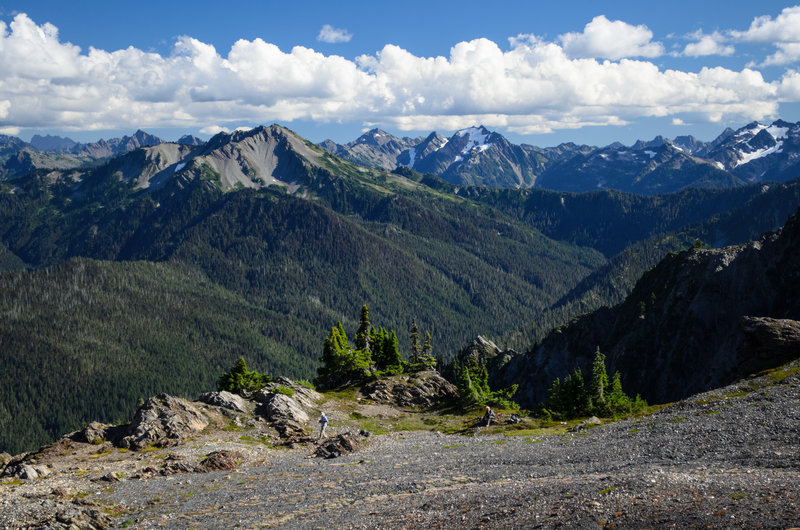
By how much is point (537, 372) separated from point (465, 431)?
122019mm

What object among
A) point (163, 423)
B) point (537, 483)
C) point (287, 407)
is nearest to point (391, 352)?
point (287, 407)

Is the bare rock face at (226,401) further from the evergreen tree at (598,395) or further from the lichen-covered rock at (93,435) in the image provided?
the evergreen tree at (598,395)

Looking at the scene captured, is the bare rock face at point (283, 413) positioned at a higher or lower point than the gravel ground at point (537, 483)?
lower

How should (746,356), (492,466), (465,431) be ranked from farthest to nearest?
(746,356) < (465,431) < (492,466)

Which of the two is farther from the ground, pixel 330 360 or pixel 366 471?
pixel 366 471

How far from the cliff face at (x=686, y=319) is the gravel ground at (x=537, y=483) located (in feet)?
255

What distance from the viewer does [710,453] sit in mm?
37219

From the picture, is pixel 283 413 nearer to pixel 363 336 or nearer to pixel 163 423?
pixel 163 423

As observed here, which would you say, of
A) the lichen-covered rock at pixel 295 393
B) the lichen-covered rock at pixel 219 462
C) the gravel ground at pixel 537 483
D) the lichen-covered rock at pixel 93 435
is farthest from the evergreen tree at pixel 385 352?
the lichen-covered rock at pixel 219 462

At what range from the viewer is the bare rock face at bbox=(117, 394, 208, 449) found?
61.5m

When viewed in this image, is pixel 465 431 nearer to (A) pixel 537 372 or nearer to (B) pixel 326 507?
(B) pixel 326 507

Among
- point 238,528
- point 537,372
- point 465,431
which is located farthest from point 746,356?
point 537,372

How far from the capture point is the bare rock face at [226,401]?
75438 millimetres

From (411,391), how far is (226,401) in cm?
3548
